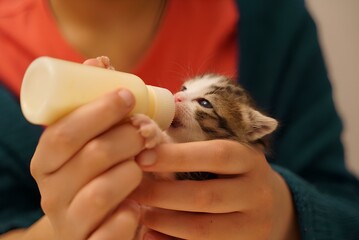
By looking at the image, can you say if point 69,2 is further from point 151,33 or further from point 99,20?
point 151,33

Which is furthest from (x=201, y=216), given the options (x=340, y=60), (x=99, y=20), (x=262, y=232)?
(x=340, y=60)

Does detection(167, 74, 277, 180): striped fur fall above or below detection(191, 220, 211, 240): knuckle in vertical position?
above

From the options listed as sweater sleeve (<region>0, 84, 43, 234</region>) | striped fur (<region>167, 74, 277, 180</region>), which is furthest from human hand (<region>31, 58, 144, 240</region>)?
sweater sleeve (<region>0, 84, 43, 234</region>)

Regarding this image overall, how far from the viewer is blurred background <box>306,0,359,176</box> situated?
1.61 m

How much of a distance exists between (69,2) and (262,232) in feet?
2.28

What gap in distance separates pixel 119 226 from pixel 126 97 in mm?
158

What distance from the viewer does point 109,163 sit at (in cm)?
45

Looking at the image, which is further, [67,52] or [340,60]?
[340,60]

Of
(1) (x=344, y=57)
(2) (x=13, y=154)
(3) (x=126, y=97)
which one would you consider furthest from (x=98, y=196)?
(1) (x=344, y=57)

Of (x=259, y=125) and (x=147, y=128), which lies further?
(x=259, y=125)

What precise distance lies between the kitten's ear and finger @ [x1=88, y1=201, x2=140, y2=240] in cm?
30

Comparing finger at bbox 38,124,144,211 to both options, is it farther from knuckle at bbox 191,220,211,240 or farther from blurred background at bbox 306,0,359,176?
blurred background at bbox 306,0,359,176

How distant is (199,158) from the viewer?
51cm

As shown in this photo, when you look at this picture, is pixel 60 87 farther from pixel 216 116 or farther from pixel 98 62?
pixel 216 116
